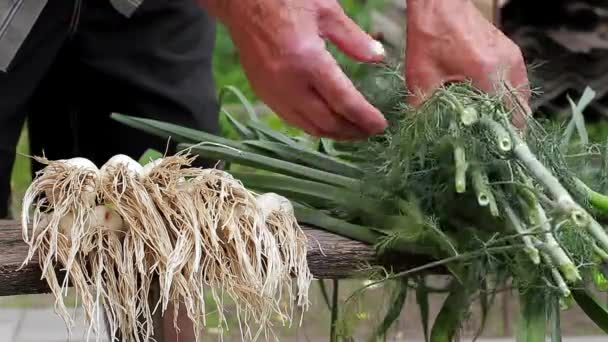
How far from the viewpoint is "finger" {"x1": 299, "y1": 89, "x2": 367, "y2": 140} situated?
895 millimetres

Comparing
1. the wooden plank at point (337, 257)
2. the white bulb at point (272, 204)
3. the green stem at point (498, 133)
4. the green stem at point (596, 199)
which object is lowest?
the wooden plank at point (337, 257)

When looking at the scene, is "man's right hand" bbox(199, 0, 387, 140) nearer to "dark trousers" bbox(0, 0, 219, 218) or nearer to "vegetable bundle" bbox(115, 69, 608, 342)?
"vegetable bundle" bbox(115, 69, 608, 342)

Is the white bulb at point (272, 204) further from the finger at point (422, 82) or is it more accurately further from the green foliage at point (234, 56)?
the green foliage at point (234, 56)

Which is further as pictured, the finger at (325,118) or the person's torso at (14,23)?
the person's torso at (14,23)

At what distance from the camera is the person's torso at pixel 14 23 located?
118cm

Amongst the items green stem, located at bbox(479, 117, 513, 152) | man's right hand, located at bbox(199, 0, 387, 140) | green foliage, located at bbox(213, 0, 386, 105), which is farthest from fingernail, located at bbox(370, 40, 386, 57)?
green foliage, located at bbox(213, 0, 386, 105)

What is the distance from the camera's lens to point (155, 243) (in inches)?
33.0

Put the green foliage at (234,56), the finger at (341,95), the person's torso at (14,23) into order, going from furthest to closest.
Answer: the green foliage at (234,56), the person's torso at (14,23), the finger at (341,95)

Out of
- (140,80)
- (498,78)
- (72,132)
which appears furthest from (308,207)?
(72,132)

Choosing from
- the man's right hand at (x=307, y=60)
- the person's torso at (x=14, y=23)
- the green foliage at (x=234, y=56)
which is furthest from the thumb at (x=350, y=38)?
the green foliage at (x=234, y=56)

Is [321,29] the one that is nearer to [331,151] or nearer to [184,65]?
[331,151]

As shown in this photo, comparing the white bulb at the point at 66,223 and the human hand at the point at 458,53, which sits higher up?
the human hand at the point at 458,53

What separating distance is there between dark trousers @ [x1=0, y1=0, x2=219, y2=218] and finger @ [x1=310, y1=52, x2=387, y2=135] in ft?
1.82

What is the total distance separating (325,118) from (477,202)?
0.15 meters
